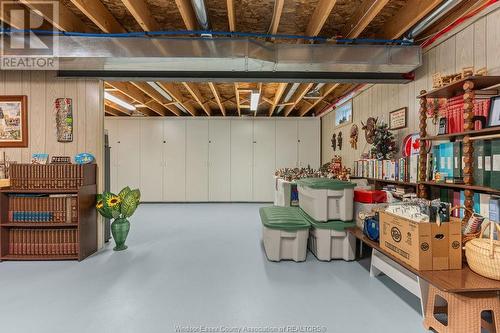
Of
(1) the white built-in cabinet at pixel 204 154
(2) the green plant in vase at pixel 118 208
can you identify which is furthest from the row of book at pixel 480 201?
(1) the white built-in cabinet at pixel 204 154

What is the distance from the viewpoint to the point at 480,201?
2262mm

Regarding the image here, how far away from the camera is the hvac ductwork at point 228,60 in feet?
9.65

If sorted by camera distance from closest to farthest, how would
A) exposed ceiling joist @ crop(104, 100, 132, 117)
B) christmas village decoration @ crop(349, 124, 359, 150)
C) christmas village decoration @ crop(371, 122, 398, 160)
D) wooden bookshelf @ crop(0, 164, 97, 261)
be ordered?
wooden bookshelf @ crop(0, 164, 97, 261) → christmas village decoration @ crop(371, 122, 398, 160) → christmas village decoration @ crop(349, 124, 359, 150) → exposed ceiling joist @ crop(104, 100, 132, 117)

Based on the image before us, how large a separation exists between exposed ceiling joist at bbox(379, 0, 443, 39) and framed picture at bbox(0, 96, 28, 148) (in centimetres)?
488

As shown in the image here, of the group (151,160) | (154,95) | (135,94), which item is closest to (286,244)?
(154,95)

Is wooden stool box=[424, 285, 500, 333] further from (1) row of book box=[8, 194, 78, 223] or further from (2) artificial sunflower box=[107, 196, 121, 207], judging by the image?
(1) row of book box=[8, 194, 78, 223]

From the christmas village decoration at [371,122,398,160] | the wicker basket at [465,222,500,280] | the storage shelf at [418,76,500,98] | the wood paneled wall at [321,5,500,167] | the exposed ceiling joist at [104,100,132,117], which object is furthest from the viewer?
the exposed ceiling joist at [104,100,132,117]

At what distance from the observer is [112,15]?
9.91ft

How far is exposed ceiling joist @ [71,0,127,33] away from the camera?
250 centimetres

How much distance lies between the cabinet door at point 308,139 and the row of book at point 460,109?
16.7 ft

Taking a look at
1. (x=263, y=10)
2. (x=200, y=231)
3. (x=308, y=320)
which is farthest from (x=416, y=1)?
(x=200, y=231)

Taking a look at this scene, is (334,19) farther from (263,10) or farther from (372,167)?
(372,167)

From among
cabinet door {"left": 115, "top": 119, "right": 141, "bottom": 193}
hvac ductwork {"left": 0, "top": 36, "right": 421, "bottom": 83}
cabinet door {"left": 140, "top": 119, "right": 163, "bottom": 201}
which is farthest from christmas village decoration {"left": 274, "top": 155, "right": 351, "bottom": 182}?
cabinet door {"left": 115, "top": 119, "right": 141, "bottom": 193}

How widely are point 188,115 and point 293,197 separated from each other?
4637mm
